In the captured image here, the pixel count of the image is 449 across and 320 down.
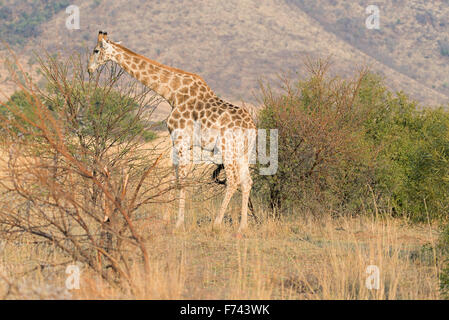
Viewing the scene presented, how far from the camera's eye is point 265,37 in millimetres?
58469

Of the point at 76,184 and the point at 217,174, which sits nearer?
the point at 76,184

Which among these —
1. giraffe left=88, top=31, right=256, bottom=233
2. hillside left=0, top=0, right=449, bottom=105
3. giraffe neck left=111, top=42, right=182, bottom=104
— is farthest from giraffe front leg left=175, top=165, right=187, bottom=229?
hillside left=0, top=0, right=449, bottom=105

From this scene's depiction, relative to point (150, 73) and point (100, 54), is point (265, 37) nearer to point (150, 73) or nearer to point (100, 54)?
point (150, 73)

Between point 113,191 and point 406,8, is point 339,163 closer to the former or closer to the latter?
point 113,191

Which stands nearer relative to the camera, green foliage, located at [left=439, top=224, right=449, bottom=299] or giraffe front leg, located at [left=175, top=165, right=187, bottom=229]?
green foliage, located at [left=439, top=224, right=449, bottom=299]

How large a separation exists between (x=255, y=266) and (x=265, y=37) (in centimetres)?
5361

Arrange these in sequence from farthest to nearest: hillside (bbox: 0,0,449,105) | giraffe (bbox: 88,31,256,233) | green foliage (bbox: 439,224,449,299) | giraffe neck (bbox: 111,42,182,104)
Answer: hillside (bbox: 0,0,449,105) < giraffe neck (bbox: 111,42,182,104) < giraffe (bbox: 88,31,256,233) < green foliage (bbox: 439,224,449,299)

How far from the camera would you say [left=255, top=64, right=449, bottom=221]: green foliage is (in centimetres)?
997

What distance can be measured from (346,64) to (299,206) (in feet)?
154

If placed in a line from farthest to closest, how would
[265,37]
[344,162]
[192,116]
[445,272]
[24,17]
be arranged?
[24,17], [265,37], [344,162], [192,116], [445,272]

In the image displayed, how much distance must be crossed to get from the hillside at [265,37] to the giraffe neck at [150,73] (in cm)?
3758

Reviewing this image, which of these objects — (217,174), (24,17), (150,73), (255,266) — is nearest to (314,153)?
(217,174)

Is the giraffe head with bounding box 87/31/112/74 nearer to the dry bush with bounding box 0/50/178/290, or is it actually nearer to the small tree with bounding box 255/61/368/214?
the dry bush with bounding box 0/50/178/290

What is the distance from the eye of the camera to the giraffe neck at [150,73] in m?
9.61
